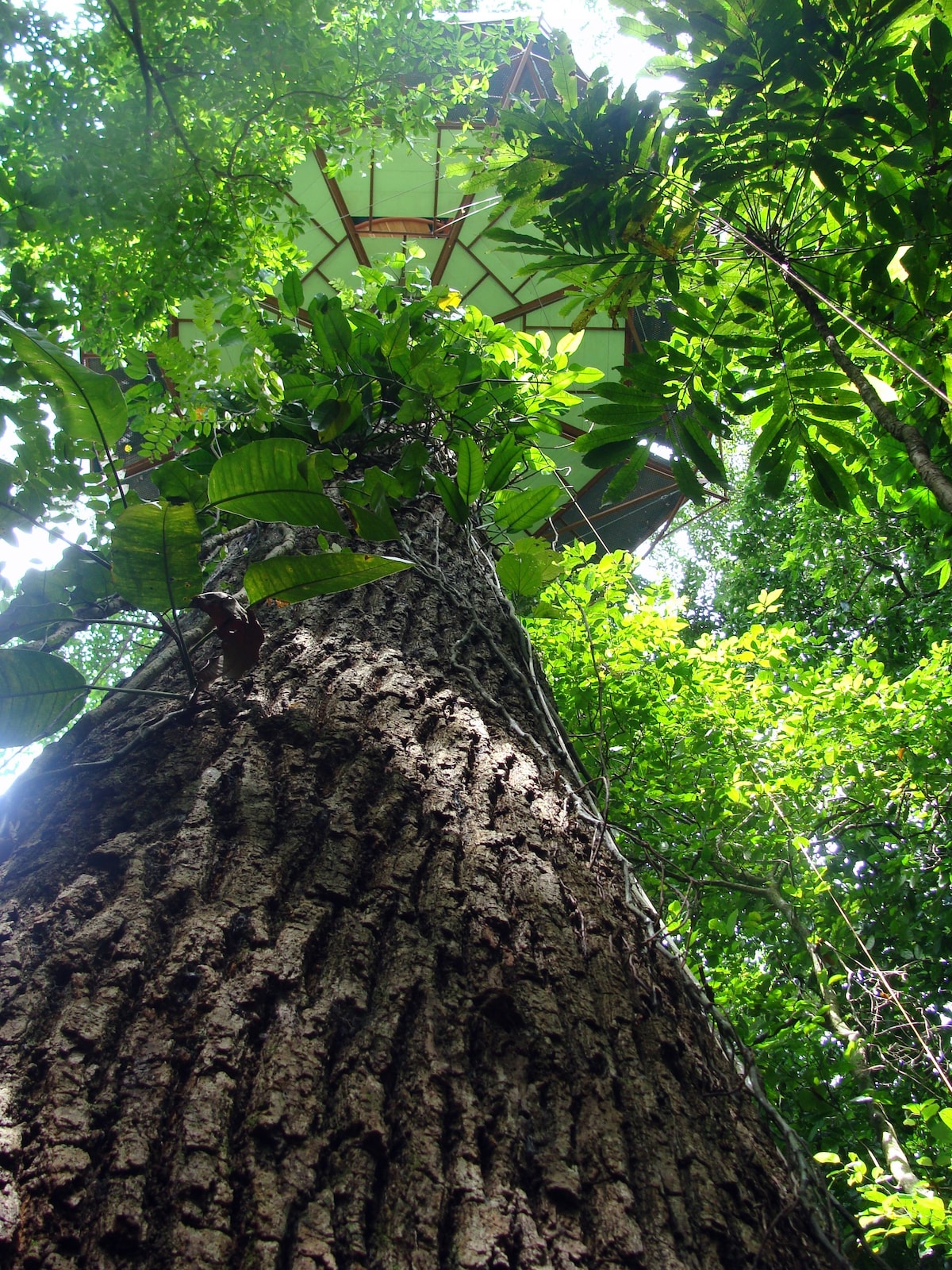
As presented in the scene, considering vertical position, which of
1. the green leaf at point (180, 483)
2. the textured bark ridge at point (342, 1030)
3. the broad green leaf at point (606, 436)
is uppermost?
the green leaf at point (180, 483)

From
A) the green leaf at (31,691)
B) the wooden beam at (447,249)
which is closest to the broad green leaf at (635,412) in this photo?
the green leaf at (31,691)

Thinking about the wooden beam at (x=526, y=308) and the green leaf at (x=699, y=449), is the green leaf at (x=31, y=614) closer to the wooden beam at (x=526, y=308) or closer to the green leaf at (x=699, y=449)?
the green leaf at (x=699, y=449)

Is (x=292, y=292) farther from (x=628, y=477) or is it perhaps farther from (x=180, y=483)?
(x=628, y=477)

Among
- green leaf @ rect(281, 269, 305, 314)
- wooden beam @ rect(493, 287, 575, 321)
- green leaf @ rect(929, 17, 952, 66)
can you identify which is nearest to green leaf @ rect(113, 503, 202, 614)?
green leaf @ rect(929, 17, 952, 66)

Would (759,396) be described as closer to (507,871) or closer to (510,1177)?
(507,871)

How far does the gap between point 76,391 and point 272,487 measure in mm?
433

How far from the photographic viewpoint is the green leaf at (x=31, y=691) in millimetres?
1108

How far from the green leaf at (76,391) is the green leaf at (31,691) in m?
0.41

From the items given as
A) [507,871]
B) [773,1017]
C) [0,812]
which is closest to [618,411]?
[507,871]

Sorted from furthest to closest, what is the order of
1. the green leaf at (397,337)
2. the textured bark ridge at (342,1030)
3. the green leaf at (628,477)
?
the green leaf at (397,337) → the green leaf at (628,477) → the textured bark ridge at (342,1030)

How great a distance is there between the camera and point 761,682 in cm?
435

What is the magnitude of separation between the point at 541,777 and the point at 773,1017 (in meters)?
2.69

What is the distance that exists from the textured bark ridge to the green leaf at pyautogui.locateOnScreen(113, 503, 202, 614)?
20 centimetres

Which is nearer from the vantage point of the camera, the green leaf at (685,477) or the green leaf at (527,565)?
the green leaf at (685,477)
